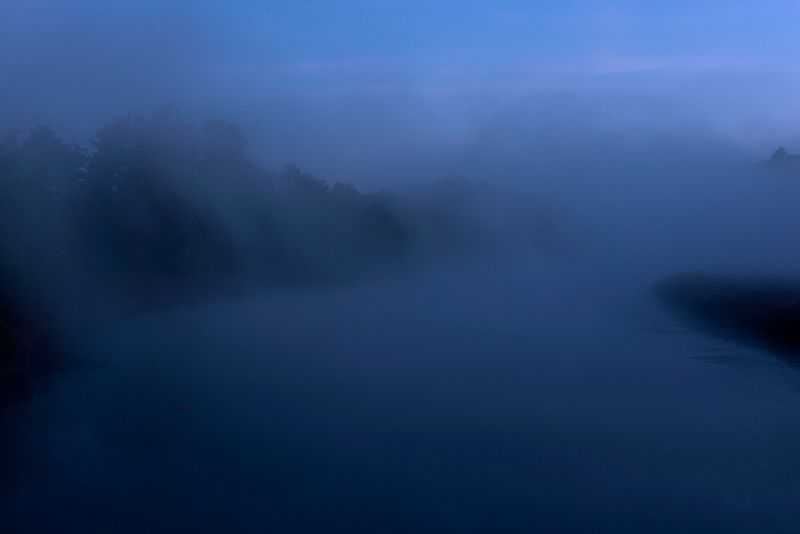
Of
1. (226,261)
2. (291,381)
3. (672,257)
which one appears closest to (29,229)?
(226,261)

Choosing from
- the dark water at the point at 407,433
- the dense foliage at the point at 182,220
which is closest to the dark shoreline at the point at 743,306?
the dark water at the point at 407,433

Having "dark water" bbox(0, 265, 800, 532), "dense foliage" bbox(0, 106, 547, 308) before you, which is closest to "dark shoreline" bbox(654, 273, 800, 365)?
"dark water" bbox(0, 265, 800, 532)

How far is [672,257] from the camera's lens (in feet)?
117

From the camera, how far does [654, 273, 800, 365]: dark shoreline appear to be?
18.9 m

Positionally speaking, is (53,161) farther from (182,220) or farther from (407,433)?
(407,433)

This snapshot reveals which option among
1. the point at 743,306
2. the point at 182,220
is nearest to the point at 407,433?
the point at 743,306

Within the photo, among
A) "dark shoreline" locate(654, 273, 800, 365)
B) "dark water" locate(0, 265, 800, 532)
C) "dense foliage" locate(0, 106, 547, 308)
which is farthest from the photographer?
"dense foliage" locate(0, 106, 547, 308)

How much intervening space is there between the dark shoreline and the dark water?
1139 millimetres

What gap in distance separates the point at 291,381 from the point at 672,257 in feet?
81.1

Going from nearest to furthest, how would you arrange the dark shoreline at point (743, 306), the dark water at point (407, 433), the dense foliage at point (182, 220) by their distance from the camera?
the dark water at point (407, 433), the dark shoreline at point (743, 306), the dense foliage at point (182, 220)

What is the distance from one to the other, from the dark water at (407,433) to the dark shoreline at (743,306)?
114 centimetres

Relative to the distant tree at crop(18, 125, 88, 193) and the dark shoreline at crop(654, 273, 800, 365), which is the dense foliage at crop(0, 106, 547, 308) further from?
the dark shoreline at crop(654, 273, 800, 365)

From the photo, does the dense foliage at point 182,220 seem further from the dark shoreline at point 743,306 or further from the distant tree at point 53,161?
the dark shoreline at point 743,306

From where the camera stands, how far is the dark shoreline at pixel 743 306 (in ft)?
62.0
